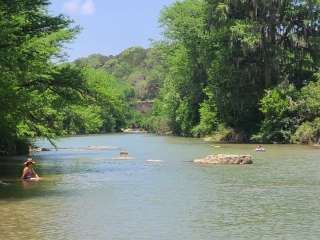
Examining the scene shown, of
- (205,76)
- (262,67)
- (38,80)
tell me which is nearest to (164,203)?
(38,80)

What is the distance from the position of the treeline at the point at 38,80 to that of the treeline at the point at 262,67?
2685cm

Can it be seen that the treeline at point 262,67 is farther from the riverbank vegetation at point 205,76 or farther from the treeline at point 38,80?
the treeline at point 38,80

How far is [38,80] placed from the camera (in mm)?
33594

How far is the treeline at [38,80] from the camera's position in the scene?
25750mm

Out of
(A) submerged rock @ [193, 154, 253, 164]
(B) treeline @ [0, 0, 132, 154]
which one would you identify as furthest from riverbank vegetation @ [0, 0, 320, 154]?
(A) submerged rock @ [193, 154, 253, 164]

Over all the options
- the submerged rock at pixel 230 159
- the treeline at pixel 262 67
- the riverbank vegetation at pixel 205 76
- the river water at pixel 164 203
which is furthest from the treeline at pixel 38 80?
the treeline at pixel 262 67

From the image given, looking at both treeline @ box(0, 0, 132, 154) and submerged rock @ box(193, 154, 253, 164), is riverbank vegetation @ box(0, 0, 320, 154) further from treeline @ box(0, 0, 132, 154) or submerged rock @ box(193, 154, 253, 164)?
submerged rock @ box(193, 154, 253, 164)

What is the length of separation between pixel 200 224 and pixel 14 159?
2835 centimetres

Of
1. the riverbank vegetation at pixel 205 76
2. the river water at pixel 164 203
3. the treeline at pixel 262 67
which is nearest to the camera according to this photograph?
the river water at pixel 164 203

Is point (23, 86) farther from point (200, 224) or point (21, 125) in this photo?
point (200, 224)

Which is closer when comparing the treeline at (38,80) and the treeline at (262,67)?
the treeline at (38,80)

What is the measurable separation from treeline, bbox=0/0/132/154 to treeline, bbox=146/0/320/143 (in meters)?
26.9

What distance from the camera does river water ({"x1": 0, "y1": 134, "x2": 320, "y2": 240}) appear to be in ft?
54.5

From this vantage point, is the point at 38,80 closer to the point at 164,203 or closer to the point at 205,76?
the point at 164,203
